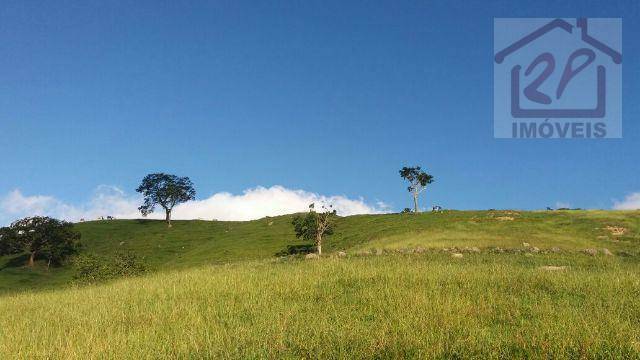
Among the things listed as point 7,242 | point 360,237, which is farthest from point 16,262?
point 360,237

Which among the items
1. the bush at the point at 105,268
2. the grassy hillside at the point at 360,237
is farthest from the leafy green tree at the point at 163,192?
the bush at the point at 105,268

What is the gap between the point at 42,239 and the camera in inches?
2943

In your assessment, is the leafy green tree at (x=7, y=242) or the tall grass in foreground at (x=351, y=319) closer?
the tall grass in foreground at (x=351, y=319)

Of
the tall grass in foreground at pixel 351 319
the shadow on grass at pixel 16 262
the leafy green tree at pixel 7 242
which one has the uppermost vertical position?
the tall grass in foreground at pixel 351 319

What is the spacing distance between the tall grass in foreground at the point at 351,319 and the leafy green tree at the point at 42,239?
213ft

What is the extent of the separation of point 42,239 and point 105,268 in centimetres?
3836

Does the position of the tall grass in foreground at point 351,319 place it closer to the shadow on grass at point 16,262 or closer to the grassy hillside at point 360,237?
the grassy hillside at point 360,237

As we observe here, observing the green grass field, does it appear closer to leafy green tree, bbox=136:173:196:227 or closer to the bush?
the bush

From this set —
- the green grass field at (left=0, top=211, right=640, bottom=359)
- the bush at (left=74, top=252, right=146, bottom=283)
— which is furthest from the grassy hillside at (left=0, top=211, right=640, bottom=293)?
the green grass field at (left=0, top=211, right=640, bottom=359)

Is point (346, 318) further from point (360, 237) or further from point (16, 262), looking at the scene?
point (16, 262)

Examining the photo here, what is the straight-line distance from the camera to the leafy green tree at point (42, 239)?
73.7 m

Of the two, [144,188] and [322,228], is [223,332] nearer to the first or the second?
[322,228]

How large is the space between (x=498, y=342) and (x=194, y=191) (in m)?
114

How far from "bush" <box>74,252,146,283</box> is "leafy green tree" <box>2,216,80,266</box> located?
32242 millimetres
